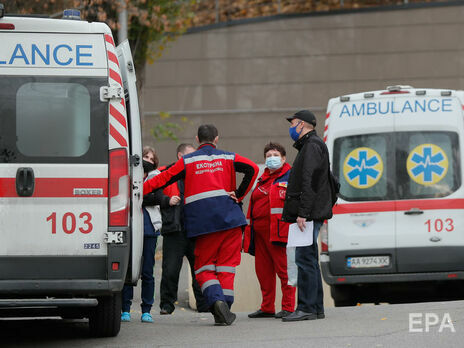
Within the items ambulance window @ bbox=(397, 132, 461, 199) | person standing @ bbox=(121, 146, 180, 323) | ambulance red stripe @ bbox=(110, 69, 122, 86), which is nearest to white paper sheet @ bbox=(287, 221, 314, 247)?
person standing @ bbox=(121, 146, 180, 323)

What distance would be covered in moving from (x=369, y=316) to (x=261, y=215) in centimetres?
141

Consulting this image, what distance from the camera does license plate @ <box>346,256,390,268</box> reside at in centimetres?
1202

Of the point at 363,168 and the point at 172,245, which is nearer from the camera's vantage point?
the point at 172,245

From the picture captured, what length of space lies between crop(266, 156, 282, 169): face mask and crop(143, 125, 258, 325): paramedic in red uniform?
585 mm

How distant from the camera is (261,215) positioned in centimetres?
1012

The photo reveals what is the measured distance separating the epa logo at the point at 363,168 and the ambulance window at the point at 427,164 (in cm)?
26

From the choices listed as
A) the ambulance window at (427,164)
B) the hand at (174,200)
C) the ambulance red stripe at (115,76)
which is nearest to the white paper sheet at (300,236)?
the hand at (174,200)

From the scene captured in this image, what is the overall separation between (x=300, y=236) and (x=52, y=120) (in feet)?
8.61

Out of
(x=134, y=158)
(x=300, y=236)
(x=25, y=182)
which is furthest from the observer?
(x=300, y=236)

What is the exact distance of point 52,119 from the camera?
25.4ft

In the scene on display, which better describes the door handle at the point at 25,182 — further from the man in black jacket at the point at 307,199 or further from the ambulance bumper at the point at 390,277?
the ambulance bumper at the point at 390,277

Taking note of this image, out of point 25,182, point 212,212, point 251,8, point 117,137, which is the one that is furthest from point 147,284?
point 251,8

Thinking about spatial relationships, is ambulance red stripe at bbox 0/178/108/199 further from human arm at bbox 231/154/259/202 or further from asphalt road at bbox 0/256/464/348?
human arm at bbox 231/154/259/202

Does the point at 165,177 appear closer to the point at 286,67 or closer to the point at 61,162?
the point at 61,162
